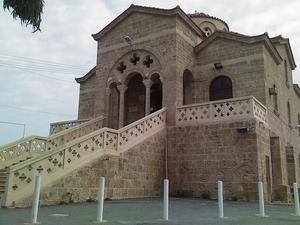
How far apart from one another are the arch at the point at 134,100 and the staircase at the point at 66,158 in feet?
16.0

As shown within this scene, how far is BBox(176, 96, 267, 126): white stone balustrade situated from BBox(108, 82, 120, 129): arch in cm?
475

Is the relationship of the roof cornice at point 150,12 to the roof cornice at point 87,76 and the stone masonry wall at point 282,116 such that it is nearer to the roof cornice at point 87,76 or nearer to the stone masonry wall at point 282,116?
the roof cornice at point 87,76

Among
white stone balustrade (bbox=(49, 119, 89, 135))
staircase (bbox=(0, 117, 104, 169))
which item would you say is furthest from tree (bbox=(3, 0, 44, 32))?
white stone balustrade (bbox=(49, 119, 89, 135))

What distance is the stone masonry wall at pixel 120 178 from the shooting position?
9.80m

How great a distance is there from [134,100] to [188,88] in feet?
11.7

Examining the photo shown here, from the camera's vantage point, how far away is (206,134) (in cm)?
1380

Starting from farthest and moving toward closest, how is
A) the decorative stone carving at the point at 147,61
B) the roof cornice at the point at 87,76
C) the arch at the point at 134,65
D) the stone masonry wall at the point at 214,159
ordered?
1. the roof cornice at the point at 87,76
2. the decorative stone carving at the point at 147,61
3. the arch at the point at 134,65
4. the stone masonry wall at the point at 214,159

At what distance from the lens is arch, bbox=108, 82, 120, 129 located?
1819 cm

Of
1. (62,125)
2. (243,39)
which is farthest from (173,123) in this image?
(62,125)

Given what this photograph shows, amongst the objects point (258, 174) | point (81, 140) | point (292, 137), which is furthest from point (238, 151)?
point (292, 137)

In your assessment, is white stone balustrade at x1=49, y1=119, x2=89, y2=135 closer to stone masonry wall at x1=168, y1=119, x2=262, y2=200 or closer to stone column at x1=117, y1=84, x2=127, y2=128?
stone column at x1=117, y1=84, x2=127, y2=128

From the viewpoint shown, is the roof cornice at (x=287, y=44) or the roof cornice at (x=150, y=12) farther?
the roof cornice at (x=287, y=44)

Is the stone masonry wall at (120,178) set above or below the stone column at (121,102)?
below

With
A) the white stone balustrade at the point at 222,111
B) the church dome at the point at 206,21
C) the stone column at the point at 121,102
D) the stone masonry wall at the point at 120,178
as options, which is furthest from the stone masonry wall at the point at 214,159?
the church dome at the point at 206,21
